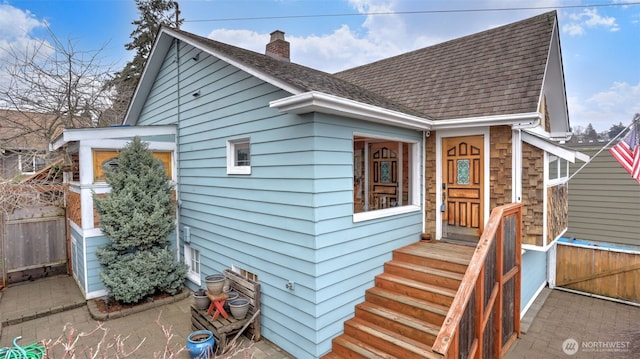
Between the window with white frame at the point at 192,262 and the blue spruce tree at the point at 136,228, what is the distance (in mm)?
503

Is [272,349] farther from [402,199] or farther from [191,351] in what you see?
[402,199]

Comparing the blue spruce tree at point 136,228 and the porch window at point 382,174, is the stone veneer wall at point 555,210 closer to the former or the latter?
the porch window at point 382,174

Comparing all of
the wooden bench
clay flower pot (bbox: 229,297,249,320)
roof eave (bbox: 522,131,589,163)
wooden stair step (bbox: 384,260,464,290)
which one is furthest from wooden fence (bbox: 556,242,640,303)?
clay flower pot (bbox: 229,297,249,320)

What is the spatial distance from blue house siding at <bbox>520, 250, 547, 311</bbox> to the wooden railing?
3.62 ft

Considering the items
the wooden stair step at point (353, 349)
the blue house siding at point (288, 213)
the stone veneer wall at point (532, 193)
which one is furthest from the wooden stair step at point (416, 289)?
the stone veneer wall at point (532, 193)

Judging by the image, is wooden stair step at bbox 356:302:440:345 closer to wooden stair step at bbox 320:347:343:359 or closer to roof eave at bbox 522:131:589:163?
wooden stair step at bbox 320:347:343:359

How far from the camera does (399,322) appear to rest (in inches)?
166

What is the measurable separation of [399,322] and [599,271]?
6.03 metres

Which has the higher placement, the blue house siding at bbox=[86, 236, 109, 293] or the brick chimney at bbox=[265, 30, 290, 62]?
the brick chimney at bbox=[265, 30, 290, 62]

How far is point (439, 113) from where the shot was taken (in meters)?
6.07

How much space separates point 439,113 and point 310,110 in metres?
3.20

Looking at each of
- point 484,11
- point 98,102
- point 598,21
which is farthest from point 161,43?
point 598,21

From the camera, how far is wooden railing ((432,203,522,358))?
311 centimetres

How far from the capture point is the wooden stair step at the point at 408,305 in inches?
164
